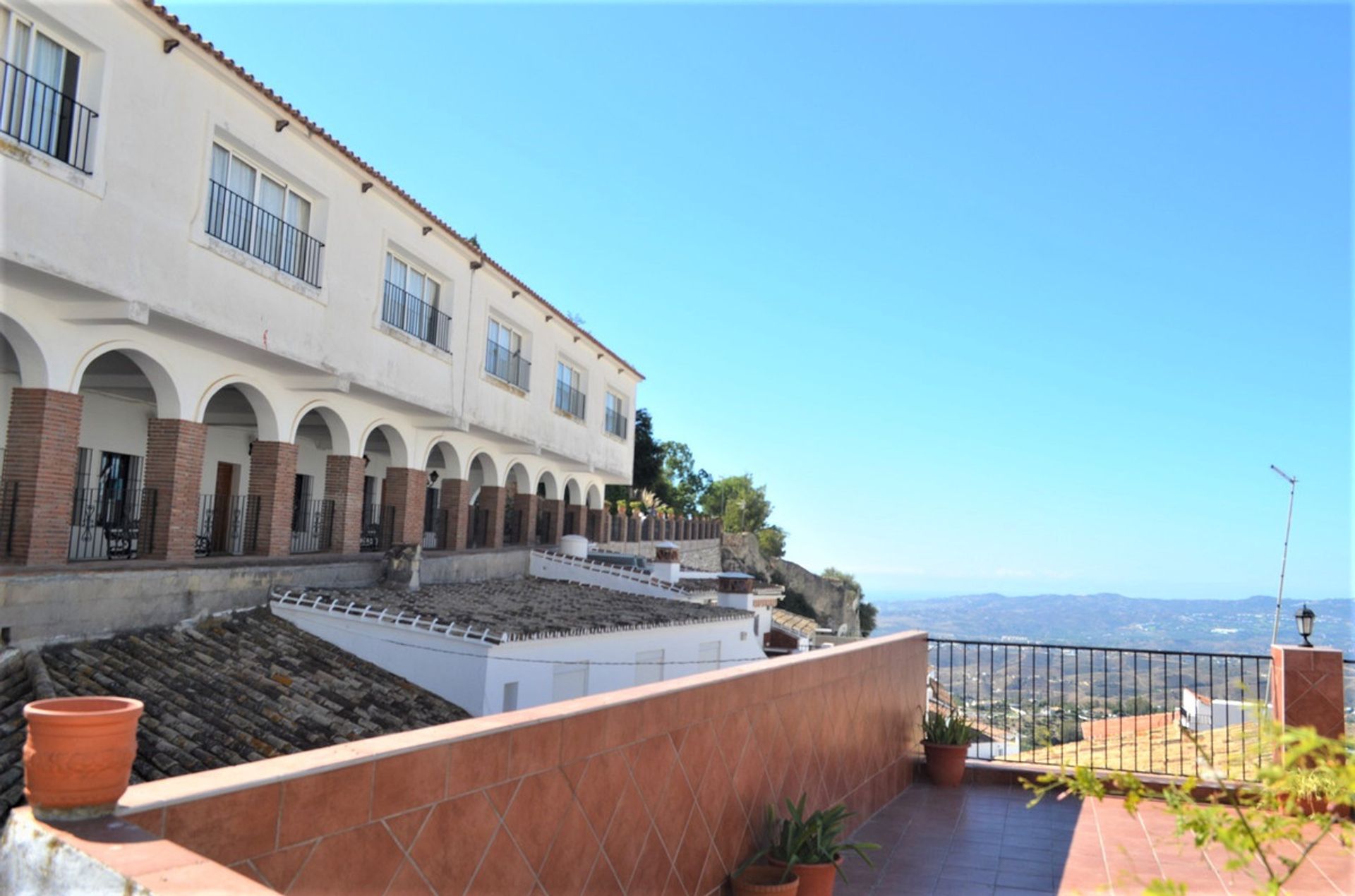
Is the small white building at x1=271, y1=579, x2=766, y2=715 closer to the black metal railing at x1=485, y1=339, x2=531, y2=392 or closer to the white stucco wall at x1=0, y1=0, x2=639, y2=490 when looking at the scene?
the white stucco wall at x1=0, y1=0, x2=639, y2=490

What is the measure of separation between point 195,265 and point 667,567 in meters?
15.9

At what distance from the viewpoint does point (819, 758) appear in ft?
22.1

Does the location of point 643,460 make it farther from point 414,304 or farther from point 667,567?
point 414,304

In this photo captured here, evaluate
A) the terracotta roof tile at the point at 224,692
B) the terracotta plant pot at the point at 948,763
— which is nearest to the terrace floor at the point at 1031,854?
the terracotta plant pot at the point at 948,763

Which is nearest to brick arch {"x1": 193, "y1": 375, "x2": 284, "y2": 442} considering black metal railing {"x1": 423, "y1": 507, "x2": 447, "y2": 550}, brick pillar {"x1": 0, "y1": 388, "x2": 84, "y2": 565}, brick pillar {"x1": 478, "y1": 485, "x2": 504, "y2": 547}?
brick pillar {"x1": 0, "y1": 388, "x2": 84, "y2": 565}

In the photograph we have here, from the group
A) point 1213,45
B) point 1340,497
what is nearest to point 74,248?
point 1213,45

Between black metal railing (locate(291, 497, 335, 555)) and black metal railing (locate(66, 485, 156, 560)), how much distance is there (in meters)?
2.90

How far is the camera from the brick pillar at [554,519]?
94.6 ft

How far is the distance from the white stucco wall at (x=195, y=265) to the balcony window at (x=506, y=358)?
1325 mm

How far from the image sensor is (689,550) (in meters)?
42.2

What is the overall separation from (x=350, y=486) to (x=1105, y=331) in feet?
121

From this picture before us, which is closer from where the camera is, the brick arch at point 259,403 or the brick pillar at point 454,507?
the brick arch at point 259,403

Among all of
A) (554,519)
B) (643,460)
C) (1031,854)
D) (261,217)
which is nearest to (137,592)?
(261,217)

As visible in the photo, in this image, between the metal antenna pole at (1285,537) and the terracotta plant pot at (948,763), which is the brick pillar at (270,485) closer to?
the terracotta plant pot at (948,763)
